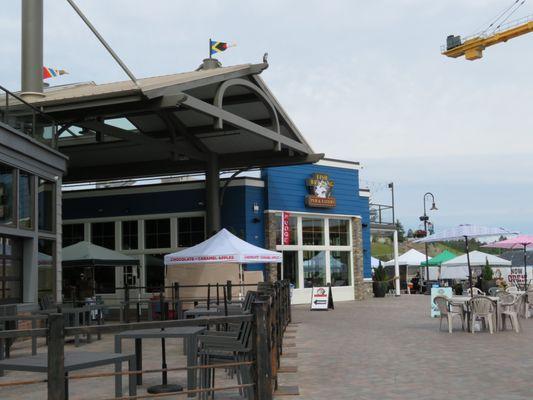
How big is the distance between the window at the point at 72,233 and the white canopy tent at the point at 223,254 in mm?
9154

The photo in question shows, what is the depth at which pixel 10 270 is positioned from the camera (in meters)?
11.0

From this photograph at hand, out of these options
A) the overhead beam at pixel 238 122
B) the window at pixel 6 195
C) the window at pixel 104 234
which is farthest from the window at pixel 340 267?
the window at pixel 6 195

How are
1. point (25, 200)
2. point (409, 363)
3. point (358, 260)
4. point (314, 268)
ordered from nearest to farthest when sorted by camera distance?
1. point (409, 363)
2. point (25, 200)
3. point (314, 268)
4. point (358, 260)

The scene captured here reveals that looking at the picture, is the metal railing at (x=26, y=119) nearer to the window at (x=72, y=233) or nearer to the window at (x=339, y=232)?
the window at (x=72, y=233)

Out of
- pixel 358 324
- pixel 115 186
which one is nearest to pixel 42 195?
pixel 358 324

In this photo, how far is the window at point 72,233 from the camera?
75.3 feet

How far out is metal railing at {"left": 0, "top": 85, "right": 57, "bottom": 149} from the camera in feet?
35.6

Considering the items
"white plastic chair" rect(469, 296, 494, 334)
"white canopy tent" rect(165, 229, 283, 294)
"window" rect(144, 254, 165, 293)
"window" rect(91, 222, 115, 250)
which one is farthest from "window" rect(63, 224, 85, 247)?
"white plastic chair" rect(469, 296, 494, 334)

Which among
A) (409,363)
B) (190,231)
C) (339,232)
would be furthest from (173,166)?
(409,363)

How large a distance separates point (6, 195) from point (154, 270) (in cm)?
1136

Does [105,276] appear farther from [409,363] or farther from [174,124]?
[409,363]

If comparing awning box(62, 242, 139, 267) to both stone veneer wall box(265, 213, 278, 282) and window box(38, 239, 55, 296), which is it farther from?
stone veneer wall box(265, 213, 278, 282)

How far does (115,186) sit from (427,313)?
39.9ft

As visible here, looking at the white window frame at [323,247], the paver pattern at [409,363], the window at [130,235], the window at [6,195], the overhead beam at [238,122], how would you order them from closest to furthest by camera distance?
the paver pattern at [409,363], the window at [6,195], the overhead beam at [238,122], the window at [130,235], the white window frame at [323,247]
